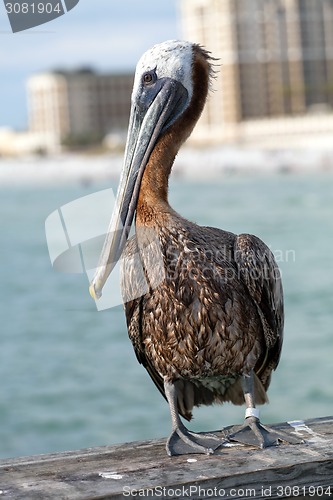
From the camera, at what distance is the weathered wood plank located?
7.19ft

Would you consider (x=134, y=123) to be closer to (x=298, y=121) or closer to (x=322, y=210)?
(x=322, y=210)

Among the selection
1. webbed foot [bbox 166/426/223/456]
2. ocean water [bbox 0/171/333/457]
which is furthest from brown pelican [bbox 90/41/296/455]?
ocean water [bbox 0/171/333/457]

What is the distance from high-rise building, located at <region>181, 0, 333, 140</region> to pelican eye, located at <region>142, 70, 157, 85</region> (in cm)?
7183

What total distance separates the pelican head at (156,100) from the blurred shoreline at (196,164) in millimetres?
50303

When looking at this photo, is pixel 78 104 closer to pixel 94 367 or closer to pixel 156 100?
pixel 94 367

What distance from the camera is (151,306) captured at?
8.55 feet

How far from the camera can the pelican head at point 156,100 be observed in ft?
8.68

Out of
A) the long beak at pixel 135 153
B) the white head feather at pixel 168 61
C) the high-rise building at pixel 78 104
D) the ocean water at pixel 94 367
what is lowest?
the ocean water at pixel 94 367

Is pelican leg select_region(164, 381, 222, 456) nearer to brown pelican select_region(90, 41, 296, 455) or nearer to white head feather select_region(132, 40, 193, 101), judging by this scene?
brown pelican select_region(90, 41, 296, 455)

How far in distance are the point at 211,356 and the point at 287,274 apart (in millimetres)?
13110

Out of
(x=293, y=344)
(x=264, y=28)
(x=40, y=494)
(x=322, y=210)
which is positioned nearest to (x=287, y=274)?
(x=293, y=344)

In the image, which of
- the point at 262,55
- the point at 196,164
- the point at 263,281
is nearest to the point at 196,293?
the point at 263,281

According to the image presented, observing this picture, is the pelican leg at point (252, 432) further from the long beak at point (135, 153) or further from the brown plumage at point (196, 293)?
the long beak at point (135, 153)

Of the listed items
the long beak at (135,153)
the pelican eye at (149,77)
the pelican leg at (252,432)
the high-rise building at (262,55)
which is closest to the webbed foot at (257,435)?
the pelican leg at (252,432)
